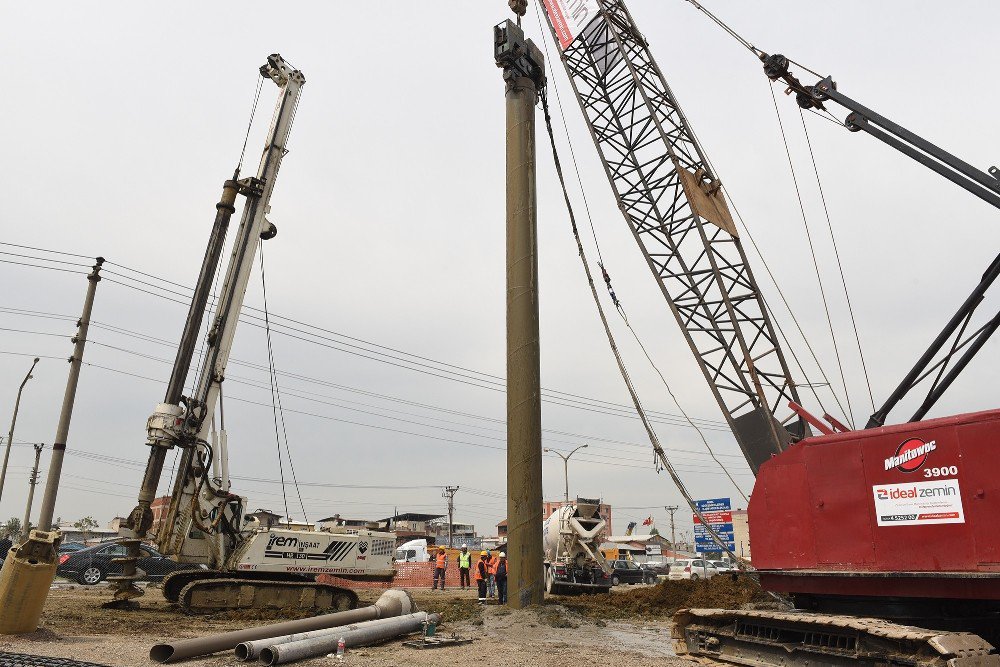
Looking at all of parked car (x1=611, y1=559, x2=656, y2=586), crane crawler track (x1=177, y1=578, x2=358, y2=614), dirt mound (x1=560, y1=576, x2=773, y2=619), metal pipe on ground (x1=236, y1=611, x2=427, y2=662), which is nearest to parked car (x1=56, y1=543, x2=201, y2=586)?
crane crawler track (x1=177, y1=578, x2=358, y2=614)

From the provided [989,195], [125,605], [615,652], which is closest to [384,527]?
[125,605]

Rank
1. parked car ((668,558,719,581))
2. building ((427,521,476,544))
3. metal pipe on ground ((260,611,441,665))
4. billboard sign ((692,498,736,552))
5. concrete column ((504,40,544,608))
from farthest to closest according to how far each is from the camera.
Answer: building ((427,521,476,544)), billboard sign ((692,498,736,552)), parked car ((668,558,719,581)), concrete column ((504,40,544,608)), metal pipe on ground ((260,611,441,665))

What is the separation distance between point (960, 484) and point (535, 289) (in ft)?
26.0

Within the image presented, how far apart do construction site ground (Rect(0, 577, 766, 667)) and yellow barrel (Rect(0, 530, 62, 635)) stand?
11.0 inches

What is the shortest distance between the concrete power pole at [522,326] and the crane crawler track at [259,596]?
5.04 meters

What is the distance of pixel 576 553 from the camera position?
22.7 m

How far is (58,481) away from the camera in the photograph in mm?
19641

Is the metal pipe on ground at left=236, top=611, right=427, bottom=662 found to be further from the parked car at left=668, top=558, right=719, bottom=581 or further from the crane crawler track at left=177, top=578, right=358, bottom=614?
the parked car at left=668, top=558, right=719, bottom=581

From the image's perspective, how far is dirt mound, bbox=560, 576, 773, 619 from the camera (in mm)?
15149

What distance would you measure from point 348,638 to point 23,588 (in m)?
5.14

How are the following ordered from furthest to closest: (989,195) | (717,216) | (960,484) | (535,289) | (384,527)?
(384,527), (717,216), (535,289), (989,195), (960,484)

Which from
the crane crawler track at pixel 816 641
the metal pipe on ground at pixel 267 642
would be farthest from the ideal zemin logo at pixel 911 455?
the metal pipe on ground at pixel 267 642

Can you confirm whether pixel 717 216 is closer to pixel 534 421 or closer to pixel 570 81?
pixel 570 81

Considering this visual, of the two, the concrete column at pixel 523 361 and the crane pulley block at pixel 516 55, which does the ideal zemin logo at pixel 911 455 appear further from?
the crane pulley block at pixel 516 55
